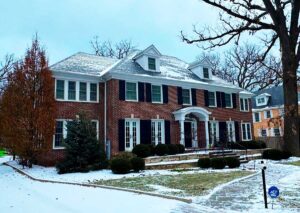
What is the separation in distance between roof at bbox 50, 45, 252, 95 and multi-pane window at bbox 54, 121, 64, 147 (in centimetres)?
316

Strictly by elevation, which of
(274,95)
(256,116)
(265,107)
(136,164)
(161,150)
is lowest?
(136,164)

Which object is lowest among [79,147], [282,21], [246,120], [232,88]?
[79,147]

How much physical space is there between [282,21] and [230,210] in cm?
1445

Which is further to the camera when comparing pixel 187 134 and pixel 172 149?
pixel 187 134

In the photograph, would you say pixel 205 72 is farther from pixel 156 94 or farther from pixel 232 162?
pixel 232 162

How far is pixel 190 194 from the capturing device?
8383mm

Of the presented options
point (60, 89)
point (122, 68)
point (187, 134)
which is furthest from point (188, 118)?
point (60, 89)

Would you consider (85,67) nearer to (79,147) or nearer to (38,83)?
(38,83)

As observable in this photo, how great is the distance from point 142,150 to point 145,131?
2263mm

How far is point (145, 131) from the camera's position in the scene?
20328 mm

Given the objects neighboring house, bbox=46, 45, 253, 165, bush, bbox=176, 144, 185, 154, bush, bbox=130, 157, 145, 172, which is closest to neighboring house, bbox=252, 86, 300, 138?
neighboring house, bbox=46, 45, 253, 165

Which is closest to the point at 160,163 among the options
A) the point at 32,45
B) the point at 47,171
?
the point at 47,171

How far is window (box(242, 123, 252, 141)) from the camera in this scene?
1058 inches

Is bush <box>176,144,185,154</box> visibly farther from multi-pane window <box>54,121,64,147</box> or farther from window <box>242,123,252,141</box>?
window <box>242,123,252,141</box>
